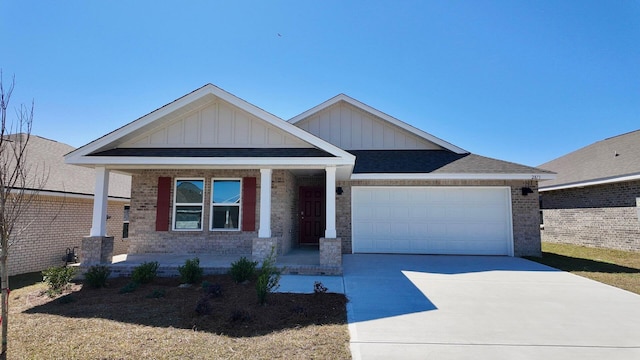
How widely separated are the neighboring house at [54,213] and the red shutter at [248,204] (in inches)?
202

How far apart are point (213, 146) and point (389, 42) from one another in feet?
23.2

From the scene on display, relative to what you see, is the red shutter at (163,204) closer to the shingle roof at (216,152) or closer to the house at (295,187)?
the house at (295,187)

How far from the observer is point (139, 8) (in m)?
8.38

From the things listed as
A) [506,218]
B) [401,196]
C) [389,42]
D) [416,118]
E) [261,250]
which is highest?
[389,42]

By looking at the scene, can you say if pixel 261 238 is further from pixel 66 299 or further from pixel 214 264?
pixel 66 299

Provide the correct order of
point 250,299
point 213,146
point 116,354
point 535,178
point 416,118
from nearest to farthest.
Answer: point 116,354 < point 250,299 < point 213,146 < point 535,178 < point 416,118

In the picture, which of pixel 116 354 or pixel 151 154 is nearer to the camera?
pixel 116 354

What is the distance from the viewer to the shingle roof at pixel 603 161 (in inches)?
528

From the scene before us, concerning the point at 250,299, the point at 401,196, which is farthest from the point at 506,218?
the point at 250,299

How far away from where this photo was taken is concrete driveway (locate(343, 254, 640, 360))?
405 cm

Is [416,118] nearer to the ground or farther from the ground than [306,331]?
farther from the ground

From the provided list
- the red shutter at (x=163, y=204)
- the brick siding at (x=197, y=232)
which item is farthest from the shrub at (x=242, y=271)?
the red shutter at (x=163, y=204)

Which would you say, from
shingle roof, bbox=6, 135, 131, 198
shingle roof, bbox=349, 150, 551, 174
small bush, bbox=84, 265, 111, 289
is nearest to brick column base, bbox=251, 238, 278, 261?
small bush, bbox=84, 265, 111, 289

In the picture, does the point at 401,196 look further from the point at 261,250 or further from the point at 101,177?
the point at 101,177
